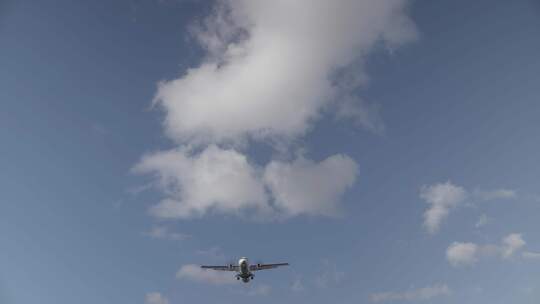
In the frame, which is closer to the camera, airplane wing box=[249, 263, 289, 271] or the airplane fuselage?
the airplane fuselage

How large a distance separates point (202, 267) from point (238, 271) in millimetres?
22794

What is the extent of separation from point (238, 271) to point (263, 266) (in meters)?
17.0

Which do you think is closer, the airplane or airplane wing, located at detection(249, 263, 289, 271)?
the airplane

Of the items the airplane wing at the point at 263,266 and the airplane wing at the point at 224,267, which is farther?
the airplane wing at the point at 263,266

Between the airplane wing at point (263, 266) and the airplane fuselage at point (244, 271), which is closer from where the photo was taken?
Result: the airplane fuselage at point (244, 271)

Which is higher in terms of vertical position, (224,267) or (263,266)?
(224,267)

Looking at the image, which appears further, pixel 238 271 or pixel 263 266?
pixel 263 266

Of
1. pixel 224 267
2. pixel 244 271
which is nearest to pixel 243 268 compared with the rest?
pixel 244 271

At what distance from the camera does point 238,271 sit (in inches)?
4791

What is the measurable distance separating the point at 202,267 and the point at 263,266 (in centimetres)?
2423

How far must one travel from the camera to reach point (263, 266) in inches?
5359

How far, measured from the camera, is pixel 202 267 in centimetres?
13775

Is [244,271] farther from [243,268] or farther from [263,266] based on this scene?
[263,266]

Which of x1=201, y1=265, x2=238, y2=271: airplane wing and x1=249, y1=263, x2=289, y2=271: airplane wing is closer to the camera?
x1=201, y1=265, x2=238, y2=271: airplane wing
